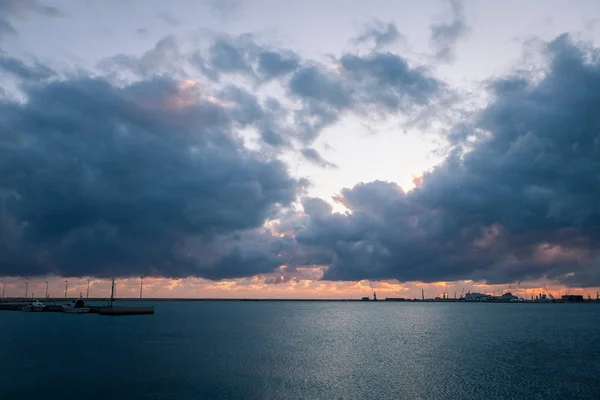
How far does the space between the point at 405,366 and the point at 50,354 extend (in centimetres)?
6392

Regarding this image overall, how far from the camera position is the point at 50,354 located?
80.9 metres

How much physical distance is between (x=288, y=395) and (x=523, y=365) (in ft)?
146

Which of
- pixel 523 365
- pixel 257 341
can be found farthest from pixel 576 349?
pixel 257 341

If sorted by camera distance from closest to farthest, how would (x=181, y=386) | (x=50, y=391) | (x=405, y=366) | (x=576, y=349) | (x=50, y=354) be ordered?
(x=50, y=391) → (x=181, y=386) → (x=405, y=366) → (x=50, y=354) → (x=576, y=349)

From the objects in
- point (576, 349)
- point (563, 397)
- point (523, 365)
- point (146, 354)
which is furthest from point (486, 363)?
point (146, 354)

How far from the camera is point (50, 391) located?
51.3 m

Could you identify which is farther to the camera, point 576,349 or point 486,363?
point 576,349

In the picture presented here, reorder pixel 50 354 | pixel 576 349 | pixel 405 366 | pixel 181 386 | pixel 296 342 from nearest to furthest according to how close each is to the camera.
A: pixel 181 386
pixel 405 366
pixel 50 354
pixel 576 349
pixel 296 342

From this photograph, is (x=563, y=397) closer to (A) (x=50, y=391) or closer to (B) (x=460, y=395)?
(B) (x=460, y=395)

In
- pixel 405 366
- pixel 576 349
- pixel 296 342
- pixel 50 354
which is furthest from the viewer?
pixel 296 342

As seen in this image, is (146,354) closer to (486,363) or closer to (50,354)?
(50,354)

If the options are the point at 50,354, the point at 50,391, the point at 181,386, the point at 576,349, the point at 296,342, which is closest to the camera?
the point at 50,391

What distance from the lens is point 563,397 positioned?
52.0 meters

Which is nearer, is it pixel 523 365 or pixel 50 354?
pixel 523 365
